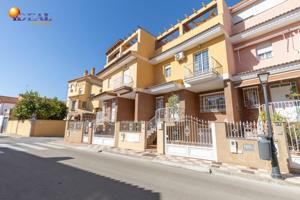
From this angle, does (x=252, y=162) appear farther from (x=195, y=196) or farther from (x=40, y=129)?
(x=40, y=129)

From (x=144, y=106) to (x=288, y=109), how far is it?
1085 centimetres

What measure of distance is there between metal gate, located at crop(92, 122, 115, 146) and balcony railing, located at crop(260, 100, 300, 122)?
11524mm

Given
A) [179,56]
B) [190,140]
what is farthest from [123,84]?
[190,140]

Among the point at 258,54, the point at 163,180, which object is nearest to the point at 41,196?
the point at 163,180

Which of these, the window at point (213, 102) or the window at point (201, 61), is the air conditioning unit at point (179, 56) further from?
the window at point (213, 102)

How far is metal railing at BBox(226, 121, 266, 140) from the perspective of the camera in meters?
7.57

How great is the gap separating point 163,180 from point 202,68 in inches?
410

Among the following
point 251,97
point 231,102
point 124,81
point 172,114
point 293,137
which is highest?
point 124,81

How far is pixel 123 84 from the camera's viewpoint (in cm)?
1764

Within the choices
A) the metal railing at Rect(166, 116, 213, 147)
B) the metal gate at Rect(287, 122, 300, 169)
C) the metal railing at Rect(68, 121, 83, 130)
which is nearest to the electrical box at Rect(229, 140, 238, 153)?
the metal railing at Rect(166, 116, 213, 147)

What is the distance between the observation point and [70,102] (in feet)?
112

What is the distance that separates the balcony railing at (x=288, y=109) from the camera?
8.62 m

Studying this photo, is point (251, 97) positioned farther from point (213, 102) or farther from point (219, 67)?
point (219, 67)

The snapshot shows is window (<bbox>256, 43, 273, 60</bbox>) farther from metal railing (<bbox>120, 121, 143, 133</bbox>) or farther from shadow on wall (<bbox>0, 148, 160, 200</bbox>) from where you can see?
shadow on wall (<bbox>0, 148, 160, 200</bbox>)
